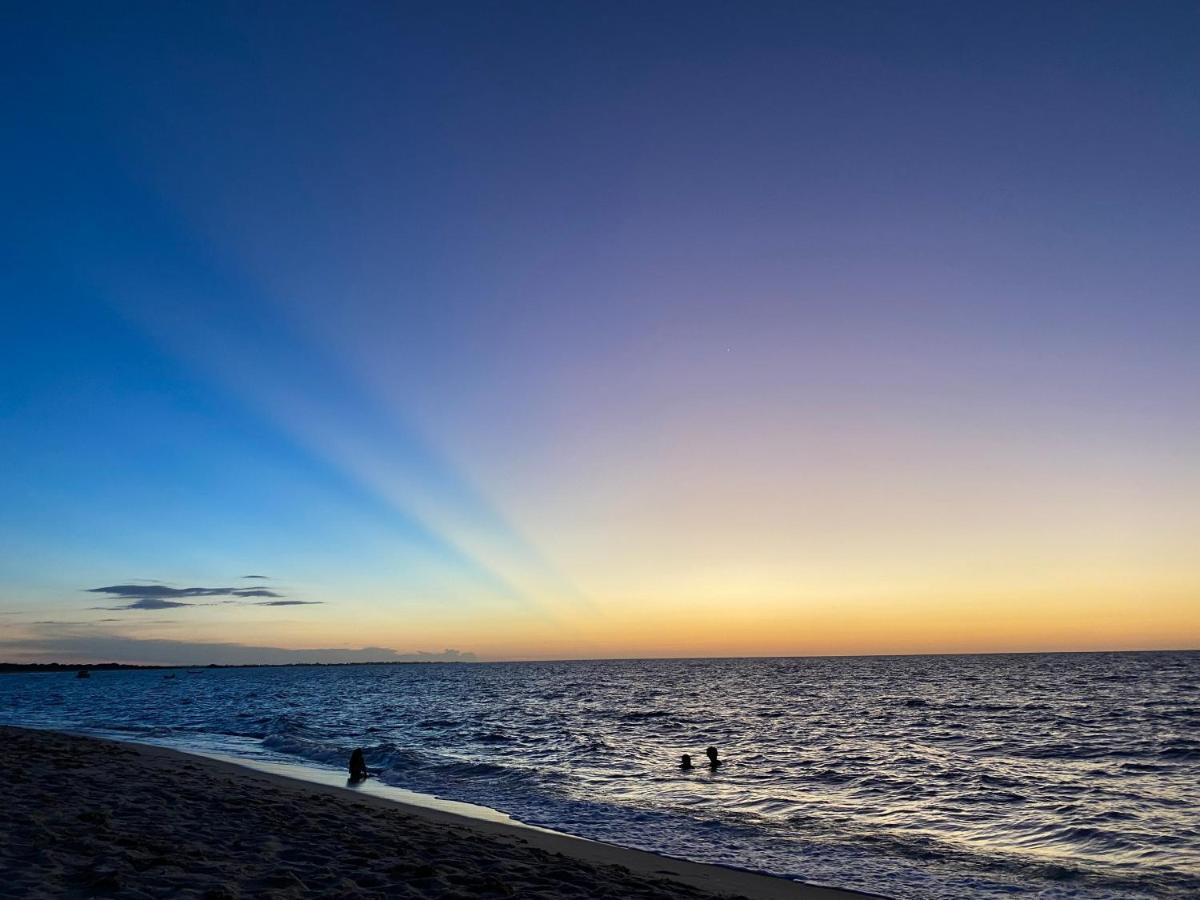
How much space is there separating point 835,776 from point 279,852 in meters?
20.3

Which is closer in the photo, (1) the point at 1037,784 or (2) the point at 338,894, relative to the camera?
(2) the point at 338,894

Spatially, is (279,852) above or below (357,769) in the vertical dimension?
above

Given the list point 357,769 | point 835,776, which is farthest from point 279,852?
point 835,776

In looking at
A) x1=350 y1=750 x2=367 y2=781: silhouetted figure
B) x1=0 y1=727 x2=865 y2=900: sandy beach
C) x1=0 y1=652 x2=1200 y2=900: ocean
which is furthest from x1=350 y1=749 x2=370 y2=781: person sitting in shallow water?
x1=0 y1=727 x2=865 y2=900: sandy beach

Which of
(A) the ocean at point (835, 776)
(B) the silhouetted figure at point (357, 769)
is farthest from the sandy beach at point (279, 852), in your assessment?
(B) the silhouetted figure at point (357, 769)

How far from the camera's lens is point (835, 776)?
83.9 ft

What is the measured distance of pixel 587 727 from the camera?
43500mm

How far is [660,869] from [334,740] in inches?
1140

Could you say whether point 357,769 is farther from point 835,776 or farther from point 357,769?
point 835,776

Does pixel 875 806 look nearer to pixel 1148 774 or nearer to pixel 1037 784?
pixel 1037 784

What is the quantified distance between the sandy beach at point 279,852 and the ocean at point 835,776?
9.66 feet

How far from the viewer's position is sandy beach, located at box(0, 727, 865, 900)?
9.05 meters

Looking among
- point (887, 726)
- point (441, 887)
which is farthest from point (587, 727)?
point (441, 887)

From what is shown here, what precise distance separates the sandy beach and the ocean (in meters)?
2.95
